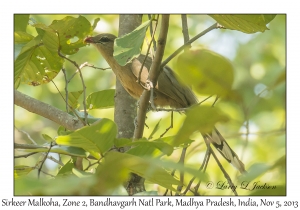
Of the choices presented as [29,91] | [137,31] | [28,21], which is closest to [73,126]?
[28,21]

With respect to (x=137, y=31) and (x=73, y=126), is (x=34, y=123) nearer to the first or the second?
(x=73, y=126)

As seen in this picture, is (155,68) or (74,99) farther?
(74,99)

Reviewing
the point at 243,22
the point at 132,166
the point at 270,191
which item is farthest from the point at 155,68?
the point at 270,191

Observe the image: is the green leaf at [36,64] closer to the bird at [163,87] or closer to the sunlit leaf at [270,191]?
the bird at [163,87]

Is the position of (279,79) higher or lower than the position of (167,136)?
lower

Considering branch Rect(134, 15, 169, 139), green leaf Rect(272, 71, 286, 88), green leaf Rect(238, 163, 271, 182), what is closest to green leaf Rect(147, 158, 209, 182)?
green leaf Rect(238, 163, 271, 182)

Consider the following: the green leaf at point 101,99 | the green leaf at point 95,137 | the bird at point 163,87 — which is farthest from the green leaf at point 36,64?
the green leaf at point 95,137

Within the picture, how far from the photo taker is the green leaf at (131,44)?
1.94 m

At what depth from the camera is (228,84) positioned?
0.97 m

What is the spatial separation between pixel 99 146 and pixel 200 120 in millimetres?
828

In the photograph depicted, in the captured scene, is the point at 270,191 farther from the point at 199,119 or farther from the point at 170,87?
the point at 170,87

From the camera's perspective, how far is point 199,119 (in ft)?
3.16

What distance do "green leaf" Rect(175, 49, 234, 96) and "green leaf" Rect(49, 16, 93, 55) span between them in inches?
66.3

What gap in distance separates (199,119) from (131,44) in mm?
1070
